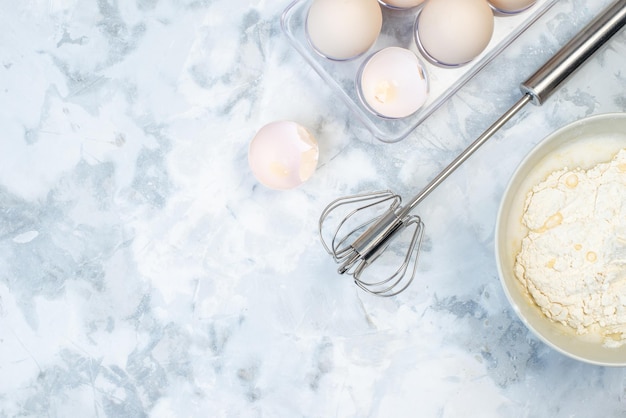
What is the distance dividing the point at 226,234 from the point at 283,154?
14 cm

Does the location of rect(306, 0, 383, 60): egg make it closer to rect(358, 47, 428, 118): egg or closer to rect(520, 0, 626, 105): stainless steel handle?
rect(358, 47, 428, 118): egg

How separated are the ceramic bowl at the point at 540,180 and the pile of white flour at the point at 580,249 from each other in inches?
0.4

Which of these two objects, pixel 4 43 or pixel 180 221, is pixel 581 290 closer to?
pixel 180 221

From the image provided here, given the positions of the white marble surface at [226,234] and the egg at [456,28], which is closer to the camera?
the egg at [456,28]

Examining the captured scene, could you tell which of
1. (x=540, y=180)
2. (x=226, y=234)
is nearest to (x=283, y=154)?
(x=226, y=234)

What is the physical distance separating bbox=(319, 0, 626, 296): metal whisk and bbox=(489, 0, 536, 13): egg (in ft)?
0.22

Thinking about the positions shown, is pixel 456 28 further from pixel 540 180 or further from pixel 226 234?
pixel 226 234

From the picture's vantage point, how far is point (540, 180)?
75cm

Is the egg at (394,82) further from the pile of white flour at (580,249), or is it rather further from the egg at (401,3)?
the pile of white flour at (580,249)

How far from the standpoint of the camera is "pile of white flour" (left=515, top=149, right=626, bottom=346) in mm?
712

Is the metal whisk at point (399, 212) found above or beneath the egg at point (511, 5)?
beneath

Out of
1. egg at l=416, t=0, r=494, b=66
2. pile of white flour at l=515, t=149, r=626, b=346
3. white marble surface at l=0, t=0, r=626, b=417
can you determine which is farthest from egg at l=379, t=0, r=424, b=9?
pile of white flour at l=515, t=149, r=626, b=346

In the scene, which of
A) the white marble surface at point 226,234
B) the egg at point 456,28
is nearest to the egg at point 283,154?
the white marble surface at point 226,234

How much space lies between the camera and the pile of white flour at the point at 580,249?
0.71 meters
